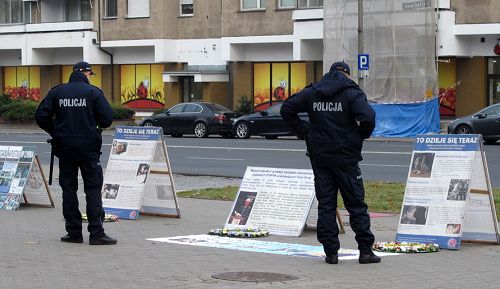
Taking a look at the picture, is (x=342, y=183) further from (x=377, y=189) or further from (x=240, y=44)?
(x=240, y=44)

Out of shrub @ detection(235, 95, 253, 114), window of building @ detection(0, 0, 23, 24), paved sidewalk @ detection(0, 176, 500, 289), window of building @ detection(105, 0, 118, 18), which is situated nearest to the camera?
paved sidewalk @ detection(0, 176, 500, 289)

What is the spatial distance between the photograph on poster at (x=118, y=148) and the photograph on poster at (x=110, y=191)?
46cm

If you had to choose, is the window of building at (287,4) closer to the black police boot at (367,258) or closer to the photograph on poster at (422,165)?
the photograph on poster at (422,165)

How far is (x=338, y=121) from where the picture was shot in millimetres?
10195

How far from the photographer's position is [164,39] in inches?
1992

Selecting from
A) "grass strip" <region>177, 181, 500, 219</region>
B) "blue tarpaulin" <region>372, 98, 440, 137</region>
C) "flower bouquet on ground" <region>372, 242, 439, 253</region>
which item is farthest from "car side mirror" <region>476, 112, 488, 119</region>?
"flower bouquet on ground" <region>372, 242, 439, 253</region>

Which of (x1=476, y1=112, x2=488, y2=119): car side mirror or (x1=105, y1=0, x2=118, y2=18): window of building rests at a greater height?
(x1=105, y1=0, x2=118, y2=18): window of building

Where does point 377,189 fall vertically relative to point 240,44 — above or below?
below

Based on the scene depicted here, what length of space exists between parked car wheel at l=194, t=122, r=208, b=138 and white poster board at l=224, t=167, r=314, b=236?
28.1 meters

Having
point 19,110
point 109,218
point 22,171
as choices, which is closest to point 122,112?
point 19,110

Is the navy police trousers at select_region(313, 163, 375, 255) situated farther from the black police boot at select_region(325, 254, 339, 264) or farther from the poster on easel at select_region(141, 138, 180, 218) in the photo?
the poster on easel at select_region(141, 138, 180, 218)

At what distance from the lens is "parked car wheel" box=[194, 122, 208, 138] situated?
135 feet

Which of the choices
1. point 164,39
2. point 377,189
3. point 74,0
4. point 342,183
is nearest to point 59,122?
point 342,183

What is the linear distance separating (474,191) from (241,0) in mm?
36772
